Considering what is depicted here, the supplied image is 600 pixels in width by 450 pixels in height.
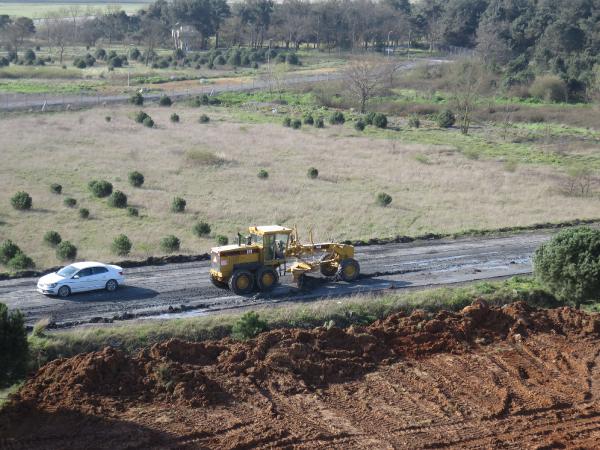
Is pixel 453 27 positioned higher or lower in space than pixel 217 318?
higher

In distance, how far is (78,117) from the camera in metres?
66.2

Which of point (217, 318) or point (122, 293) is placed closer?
point (217, 318)

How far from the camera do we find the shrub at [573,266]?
24109 millimetres

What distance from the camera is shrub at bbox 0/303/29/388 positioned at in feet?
57.0

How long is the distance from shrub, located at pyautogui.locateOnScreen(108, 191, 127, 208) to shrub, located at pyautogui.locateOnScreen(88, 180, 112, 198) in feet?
5.76

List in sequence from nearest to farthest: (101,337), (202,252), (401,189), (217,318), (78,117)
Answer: (101,337)
(217,318)
(202,252)
(401,189)
(78,117)

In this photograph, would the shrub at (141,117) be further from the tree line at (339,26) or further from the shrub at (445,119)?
the tree line at (339,26)

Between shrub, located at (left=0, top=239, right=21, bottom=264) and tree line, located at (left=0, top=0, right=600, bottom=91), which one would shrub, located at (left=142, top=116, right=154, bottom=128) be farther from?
tree line, located at (left=0, top=0, right=600, bottom=91)

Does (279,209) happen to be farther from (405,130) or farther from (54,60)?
(54,60)

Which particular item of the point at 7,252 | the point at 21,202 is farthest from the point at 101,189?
the point at 7,252

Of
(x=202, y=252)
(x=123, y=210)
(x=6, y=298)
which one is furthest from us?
(x=123, y=210)

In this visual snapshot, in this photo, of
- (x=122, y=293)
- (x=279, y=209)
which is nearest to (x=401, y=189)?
(x=279, y=209)

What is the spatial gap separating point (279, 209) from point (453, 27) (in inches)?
3637

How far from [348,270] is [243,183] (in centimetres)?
1986
